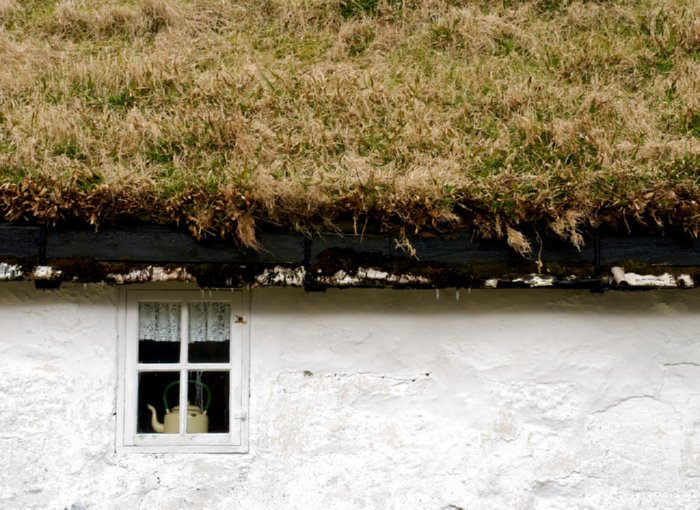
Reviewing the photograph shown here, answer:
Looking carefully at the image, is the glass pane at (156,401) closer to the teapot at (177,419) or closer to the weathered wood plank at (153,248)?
the teapot at (177,419)

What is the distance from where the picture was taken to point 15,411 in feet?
13.1

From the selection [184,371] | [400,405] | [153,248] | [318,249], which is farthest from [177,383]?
[400,405]

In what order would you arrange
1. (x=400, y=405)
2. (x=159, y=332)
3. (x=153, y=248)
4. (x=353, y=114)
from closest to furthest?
(x=153, y=248)
(x=400, y=405)
(x=159, y=332)
(x=353, y=114)

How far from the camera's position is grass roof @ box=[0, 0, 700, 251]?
3.98 metres

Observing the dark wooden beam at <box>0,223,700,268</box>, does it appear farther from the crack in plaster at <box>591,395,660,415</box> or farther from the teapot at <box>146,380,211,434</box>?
the teapot at <box>146,380,211,434</box>

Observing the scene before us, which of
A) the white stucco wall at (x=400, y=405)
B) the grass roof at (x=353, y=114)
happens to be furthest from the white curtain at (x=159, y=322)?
the grass roof at (x=353, y=114)

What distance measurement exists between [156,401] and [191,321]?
497 millimetres

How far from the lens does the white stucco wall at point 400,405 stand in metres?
4.03

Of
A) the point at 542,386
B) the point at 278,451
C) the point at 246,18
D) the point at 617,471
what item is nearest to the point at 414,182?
the point at 542,386

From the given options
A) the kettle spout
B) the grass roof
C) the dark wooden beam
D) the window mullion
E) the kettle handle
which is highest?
the grass roof

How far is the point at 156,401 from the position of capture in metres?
4.30

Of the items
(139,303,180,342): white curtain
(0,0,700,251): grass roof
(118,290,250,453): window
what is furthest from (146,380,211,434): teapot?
(0,0,700,251): grass roof

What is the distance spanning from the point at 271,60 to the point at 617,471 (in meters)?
4.64

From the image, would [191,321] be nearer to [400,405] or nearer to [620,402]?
[400,405]
